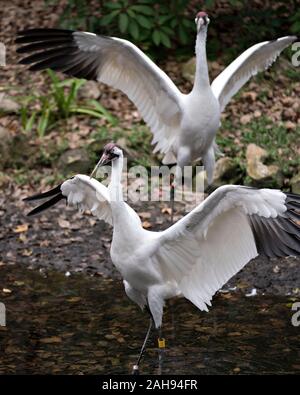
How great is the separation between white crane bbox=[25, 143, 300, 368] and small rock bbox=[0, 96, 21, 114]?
3.65 meters

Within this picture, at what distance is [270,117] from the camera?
977cm

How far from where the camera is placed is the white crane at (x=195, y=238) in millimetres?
5160

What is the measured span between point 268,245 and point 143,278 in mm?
952

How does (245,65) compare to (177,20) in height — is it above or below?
below

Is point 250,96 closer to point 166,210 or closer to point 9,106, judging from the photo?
point 166,210

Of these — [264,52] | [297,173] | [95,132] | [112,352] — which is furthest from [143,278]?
[95,132]

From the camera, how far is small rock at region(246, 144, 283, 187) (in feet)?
27.9

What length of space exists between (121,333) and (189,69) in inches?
180

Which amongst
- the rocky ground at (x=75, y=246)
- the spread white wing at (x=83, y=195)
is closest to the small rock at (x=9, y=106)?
the rocky ground at (x=75, y=246)

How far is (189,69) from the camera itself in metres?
10.2

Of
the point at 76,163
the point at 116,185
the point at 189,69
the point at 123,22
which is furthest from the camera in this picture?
the point at 189,69

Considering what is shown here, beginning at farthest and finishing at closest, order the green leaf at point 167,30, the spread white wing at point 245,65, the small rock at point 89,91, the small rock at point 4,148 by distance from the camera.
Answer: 1. the small rock at point 89,91
2. the green leaf at point 167,30
3. the small rock at point 4,148
4. the spread white wing at point 245,65

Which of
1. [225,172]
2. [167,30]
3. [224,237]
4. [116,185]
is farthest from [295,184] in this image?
[116,185]

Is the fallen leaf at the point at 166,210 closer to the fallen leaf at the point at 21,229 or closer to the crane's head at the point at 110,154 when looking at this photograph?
the fallen leaf at the point at 21,229
